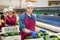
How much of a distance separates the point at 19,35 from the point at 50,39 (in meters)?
0.53

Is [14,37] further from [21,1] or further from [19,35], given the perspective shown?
[21,1]

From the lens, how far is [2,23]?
Answer: 4.11 m

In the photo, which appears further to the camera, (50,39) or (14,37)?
(14,37)

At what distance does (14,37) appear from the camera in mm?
2408

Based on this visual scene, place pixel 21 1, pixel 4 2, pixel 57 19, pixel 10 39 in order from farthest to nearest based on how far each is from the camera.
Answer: pixel 4 2
pixel 21 1
pixel 57 19
pixel 10 39

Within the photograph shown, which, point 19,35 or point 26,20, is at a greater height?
point 26,20

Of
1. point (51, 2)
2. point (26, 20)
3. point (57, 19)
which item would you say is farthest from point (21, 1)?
point (26, 20)

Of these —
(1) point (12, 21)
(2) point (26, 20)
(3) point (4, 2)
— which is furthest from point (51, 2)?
(2) point (26, 20)

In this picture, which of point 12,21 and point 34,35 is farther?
point 12,21

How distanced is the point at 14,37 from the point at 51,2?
8.32m

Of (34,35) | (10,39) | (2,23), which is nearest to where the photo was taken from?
(34,35)

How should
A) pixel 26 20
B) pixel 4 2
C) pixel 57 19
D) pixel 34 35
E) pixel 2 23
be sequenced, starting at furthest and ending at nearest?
pixel 4 2, pixel 57 19, pixel 2 23, pixel 26 20, pixel 34 35

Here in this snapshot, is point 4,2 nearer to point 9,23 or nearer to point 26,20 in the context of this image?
point 9,23

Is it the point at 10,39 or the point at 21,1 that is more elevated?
the point at 21,1
